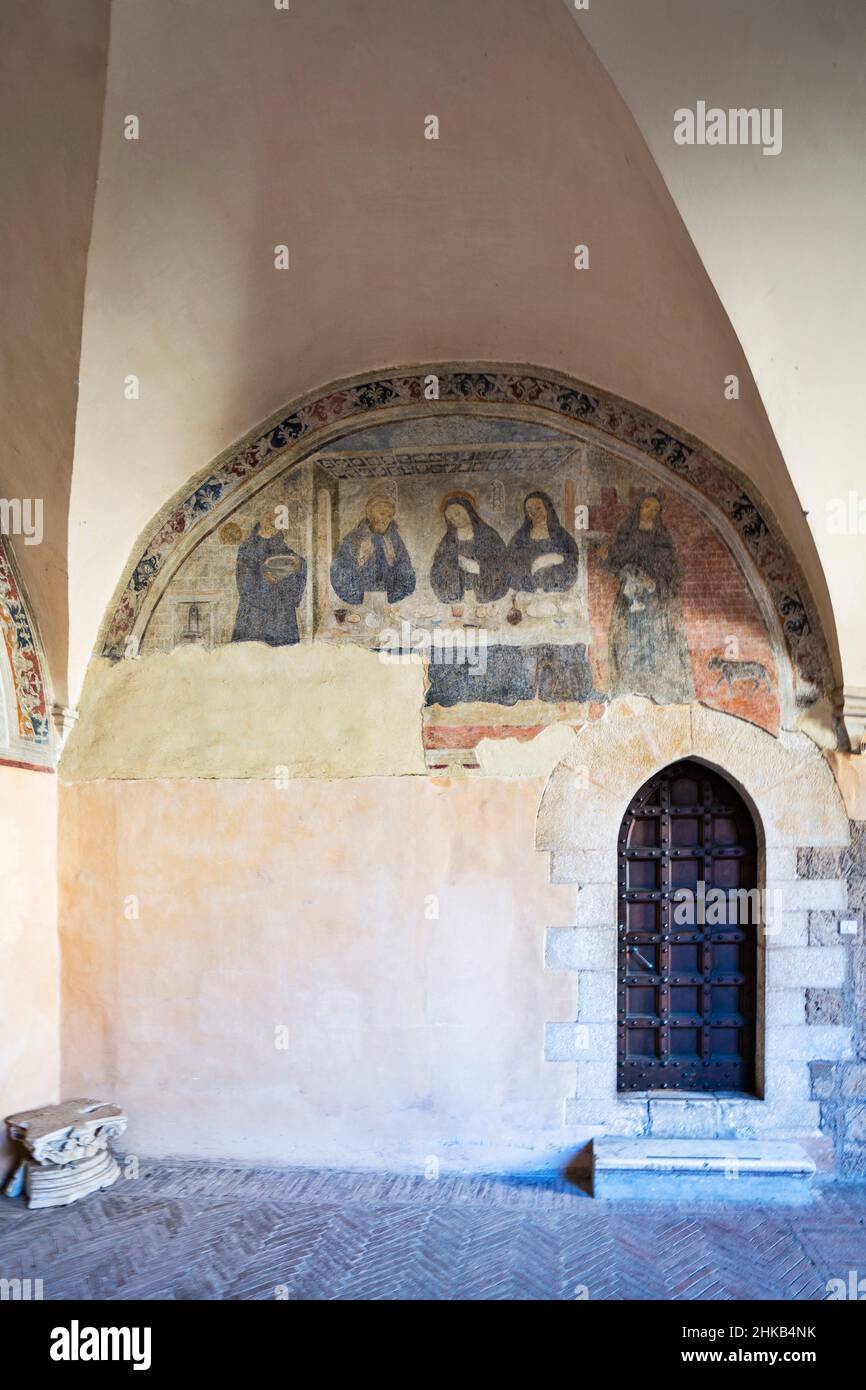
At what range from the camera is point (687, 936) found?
5.86 m

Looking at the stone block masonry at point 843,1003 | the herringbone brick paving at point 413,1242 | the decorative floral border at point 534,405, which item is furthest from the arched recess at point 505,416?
the herringbone brick paving at point 413,1242

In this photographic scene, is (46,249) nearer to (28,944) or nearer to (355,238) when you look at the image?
(355,238)

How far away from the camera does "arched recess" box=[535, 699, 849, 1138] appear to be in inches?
221

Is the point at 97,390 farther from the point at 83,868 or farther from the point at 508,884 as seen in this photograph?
the point at 508,884

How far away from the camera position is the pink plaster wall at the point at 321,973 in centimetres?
575

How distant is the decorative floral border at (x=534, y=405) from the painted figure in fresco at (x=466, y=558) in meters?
0.67

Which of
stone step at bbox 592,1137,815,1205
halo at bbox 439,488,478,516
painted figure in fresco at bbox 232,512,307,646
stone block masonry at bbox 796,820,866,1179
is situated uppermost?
halo at bbox 439,488,478,516

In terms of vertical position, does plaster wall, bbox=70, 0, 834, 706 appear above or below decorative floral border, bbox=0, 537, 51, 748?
above

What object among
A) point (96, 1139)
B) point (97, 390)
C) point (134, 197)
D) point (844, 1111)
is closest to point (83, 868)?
point (96, 1139)

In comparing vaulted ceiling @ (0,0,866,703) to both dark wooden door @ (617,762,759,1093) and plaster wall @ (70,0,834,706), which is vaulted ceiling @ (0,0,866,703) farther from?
dark wooden door @ (617,762,759,1093)

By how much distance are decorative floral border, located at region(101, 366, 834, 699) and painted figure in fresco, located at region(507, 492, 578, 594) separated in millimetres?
605

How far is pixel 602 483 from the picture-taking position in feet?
19.9

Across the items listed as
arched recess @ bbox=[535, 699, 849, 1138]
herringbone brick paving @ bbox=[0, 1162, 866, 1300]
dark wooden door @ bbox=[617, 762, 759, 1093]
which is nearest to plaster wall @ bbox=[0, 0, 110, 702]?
herringbone brick paving @ bbox=[0, 1162, 866, 1300]

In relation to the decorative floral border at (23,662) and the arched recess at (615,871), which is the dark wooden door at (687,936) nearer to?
the arched recess at (615,871)
